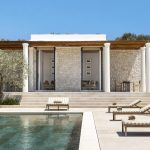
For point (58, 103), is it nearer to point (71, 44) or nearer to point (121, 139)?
point (71, 44)

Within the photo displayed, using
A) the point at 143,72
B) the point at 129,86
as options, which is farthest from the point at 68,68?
the point at 143,72

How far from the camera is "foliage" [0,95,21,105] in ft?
75.2

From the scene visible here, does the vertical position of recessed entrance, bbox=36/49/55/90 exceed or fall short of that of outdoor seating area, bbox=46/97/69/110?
it exceeds it

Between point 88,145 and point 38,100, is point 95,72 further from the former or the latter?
point 88,145

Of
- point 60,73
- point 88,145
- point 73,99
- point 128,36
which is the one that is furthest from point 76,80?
point 128,36

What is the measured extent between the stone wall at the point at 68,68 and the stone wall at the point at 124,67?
9.19 feet

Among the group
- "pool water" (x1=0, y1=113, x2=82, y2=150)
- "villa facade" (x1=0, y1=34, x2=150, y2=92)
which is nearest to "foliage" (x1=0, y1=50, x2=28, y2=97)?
"villa facade" (x1=0, y1=34, x2=150, y2=92)

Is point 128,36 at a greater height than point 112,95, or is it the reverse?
point 128,36

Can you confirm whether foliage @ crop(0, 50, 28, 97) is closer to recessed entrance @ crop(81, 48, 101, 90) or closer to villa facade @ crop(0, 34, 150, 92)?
villa facade @ crop(0, 34, 150, 92)

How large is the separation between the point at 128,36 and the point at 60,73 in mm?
32554

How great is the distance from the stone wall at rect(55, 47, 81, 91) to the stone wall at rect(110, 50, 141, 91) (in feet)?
9.19

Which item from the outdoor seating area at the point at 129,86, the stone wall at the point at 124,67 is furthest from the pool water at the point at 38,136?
the stone wall at the point at 124,67

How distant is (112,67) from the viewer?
29750 mm

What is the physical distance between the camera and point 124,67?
97.6ft
